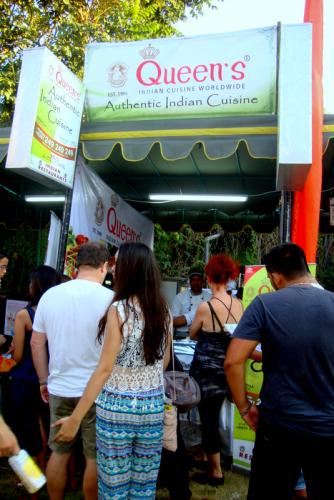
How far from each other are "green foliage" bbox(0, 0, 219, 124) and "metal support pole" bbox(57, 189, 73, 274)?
6559 millimetres

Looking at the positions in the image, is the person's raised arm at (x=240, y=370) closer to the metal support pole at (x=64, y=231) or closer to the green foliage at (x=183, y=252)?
the metal support pole at (x=64, y=231)

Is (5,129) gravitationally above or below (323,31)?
below

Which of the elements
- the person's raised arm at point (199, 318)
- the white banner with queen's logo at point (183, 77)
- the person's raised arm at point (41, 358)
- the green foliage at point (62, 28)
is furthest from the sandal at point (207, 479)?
the green foliage at point (62, 28)

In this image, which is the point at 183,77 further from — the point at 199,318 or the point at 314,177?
the point at 199,318

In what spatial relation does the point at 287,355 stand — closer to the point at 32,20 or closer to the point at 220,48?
the point at 220,48

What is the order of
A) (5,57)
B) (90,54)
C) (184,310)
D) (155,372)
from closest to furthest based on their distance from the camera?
(155,372) → (90,54) → (184,310) → (5,57)

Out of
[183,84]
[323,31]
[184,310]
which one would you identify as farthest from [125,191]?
[323,31]

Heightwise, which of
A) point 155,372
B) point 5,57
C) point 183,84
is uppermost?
point 5,57

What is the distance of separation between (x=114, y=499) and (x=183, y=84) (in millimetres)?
3997

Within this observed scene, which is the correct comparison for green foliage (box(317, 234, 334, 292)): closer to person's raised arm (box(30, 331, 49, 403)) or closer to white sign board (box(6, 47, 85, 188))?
white sign board (box(6, 47, 85, 188))

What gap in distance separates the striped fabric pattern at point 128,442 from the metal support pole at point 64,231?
2317 mm

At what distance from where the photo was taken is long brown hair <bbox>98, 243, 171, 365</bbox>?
207cm

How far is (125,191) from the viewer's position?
22.5 feet

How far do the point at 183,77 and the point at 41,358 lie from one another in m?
3.38
